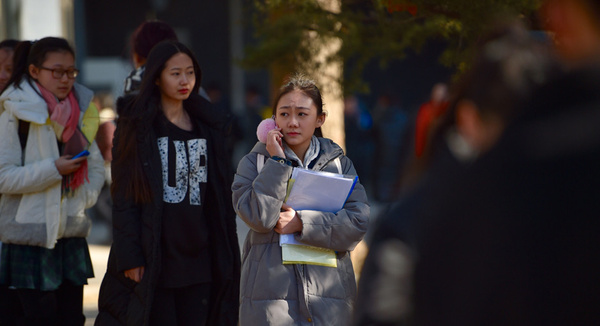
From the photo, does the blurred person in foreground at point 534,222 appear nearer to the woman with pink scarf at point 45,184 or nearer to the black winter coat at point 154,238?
the black winter coat at point 154,238

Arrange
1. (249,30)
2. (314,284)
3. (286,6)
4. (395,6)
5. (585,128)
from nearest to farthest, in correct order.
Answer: (585,128) < (314,284) < (395,6) < (286,6) < (249,30)

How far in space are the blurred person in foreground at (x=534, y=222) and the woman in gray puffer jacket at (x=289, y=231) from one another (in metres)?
2.30

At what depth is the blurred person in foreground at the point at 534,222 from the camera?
1.36 metres

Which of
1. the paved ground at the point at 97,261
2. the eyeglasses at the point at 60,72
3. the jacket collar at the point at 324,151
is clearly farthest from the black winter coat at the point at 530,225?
the paved ground at the point at 97,261

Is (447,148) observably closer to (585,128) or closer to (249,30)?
(585,128)

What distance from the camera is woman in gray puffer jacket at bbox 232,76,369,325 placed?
371 cm

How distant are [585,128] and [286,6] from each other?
4539mm

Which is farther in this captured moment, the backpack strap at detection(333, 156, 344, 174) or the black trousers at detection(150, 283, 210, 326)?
the black trousers at detection(150, 283, 210, 326)

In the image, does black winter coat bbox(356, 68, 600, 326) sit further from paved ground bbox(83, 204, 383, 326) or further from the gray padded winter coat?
paved ground bbox(83, 204, 383, 326)

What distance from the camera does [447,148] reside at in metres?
1.59

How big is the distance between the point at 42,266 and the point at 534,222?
142 inches

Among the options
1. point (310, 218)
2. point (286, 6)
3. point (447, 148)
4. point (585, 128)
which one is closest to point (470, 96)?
point (447, 148)

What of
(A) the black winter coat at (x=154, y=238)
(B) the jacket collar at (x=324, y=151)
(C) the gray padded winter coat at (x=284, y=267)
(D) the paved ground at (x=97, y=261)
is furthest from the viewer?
(D) the paved ground at (x=97, y=261)

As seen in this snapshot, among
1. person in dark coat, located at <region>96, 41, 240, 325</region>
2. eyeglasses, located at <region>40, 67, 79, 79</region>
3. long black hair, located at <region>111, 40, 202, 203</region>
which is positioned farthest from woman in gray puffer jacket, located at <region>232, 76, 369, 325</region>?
eyeglasses, located at <region>40, 67, 79, 79</region>
